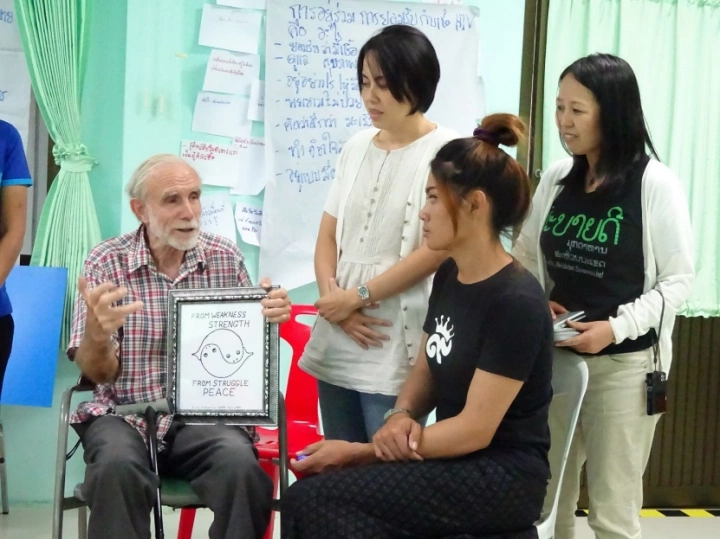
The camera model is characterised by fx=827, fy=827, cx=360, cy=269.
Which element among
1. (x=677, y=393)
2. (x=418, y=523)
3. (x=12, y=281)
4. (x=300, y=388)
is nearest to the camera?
(x=418, y=523)

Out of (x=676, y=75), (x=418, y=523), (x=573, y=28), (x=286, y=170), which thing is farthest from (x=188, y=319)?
(x=676, y=75)

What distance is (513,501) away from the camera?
1691 millimetres

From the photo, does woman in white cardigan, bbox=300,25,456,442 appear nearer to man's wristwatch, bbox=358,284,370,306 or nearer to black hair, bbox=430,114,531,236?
man's wristwatch, bbox=358,284,370,306

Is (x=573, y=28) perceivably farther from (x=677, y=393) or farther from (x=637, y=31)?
(x=677, y=393)

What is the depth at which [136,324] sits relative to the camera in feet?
7.03

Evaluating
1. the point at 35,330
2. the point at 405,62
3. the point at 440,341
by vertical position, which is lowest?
the point at 35,330

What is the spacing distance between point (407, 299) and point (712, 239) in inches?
78.2

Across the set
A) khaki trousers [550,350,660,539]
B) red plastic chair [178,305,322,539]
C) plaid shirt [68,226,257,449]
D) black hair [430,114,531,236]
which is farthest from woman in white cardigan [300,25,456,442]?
red plastic chair [178,305,322,539]

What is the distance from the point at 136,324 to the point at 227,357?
0.27 meters

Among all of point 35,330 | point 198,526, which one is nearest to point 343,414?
point 198,526

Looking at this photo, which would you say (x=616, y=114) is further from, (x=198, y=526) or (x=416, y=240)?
(x=198, y=526)

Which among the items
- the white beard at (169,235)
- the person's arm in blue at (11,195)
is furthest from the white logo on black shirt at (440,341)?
the person's arm in blue at (11,195)

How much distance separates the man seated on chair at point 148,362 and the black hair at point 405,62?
22.9 inches

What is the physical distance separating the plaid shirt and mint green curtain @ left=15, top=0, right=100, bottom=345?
1015 mm
